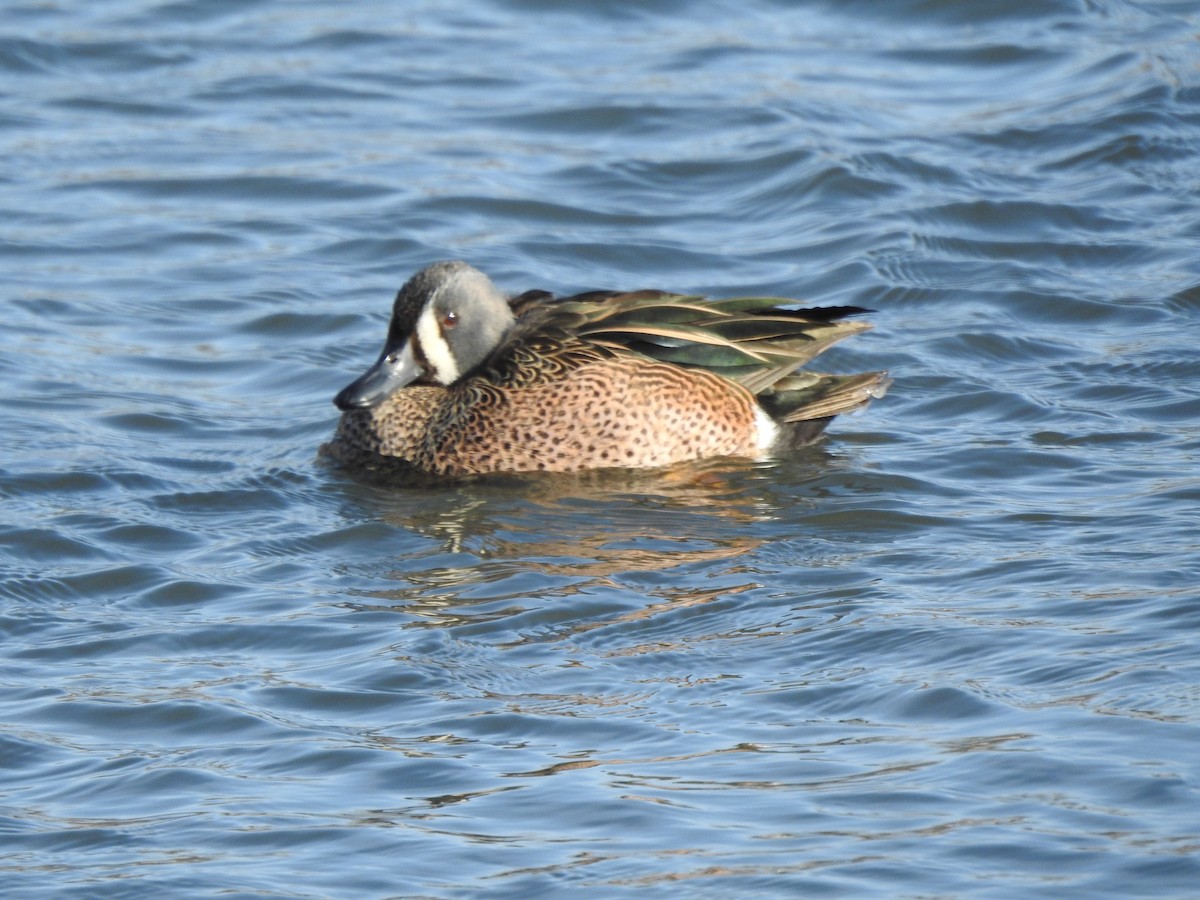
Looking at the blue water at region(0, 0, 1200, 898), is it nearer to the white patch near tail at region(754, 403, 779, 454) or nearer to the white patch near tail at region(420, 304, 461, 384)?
the white patch near tail at region(754, 403, 779, 454)

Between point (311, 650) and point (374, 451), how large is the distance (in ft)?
7.51

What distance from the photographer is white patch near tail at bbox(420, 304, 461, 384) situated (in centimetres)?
940

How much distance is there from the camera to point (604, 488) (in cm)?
905

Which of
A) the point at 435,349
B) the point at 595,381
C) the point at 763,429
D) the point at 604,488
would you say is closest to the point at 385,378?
the point at 435,349

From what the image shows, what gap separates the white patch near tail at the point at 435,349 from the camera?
9.40 meters

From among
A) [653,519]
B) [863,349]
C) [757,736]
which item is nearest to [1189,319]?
[863,349]

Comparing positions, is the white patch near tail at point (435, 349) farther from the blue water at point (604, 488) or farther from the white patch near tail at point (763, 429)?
the white patch near tail at point (763, 429)

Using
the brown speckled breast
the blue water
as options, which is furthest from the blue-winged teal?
the blue water

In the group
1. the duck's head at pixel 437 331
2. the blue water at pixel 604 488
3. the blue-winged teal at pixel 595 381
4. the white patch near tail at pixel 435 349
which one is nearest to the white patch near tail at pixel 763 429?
the blue-winged teal at pixel 595 381

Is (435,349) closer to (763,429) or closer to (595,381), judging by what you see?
(595,381)

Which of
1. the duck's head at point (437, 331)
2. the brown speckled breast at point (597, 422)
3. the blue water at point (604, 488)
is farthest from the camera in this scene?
the duck's head at point (437, 331)

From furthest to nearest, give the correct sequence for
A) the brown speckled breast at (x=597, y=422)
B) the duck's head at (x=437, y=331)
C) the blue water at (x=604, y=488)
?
the duck's head at (x=437, y=331) < the brown speckled breast at (x=597, y=422) < the blue water at (x=604, y=488)

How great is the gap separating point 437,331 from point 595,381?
77cm

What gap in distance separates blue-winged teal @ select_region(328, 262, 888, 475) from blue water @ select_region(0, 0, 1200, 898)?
0.64 feet
